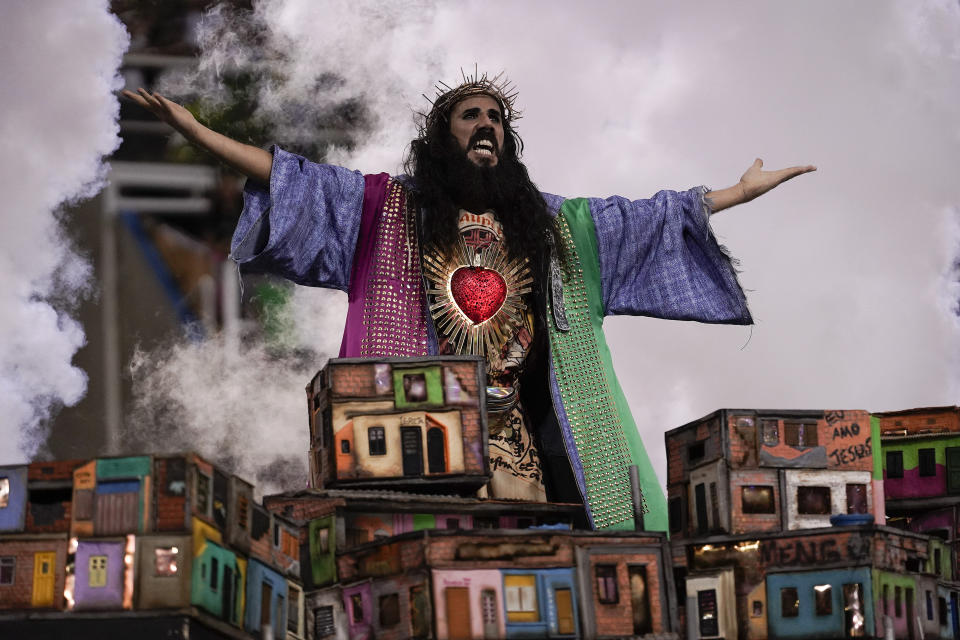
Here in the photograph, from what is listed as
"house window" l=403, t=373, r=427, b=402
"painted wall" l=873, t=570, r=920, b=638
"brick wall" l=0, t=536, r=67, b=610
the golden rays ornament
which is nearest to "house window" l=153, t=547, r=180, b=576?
"brick wall" l=0, t=536, r=67, b=610

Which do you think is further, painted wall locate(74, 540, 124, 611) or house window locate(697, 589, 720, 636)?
house window locate(697, 589, 720, 636)

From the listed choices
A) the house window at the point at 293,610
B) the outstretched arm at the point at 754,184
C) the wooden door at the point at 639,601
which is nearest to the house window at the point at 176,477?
the house window at the point at 293,610

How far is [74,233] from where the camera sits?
28.3 feet

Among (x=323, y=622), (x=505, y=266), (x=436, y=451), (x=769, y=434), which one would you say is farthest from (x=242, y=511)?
(x=505, y=266)

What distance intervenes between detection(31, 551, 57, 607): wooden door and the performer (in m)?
2.02

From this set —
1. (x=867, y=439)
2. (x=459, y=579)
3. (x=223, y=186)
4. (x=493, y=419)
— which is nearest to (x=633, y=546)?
(x=459, y=579)

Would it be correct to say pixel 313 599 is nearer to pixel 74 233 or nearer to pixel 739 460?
pixel 739 460

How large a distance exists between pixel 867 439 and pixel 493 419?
1476 millimetres

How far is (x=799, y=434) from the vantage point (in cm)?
493

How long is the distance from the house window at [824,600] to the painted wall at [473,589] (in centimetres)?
86

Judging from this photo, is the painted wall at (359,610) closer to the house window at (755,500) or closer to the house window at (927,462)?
the house window at (755,500)

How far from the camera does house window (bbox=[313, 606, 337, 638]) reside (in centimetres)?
469

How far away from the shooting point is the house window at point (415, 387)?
5.12 metres

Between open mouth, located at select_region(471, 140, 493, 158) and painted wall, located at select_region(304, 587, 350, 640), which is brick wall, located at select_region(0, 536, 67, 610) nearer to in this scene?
painted wall, located at select_region(304, 587, 350, 640)
